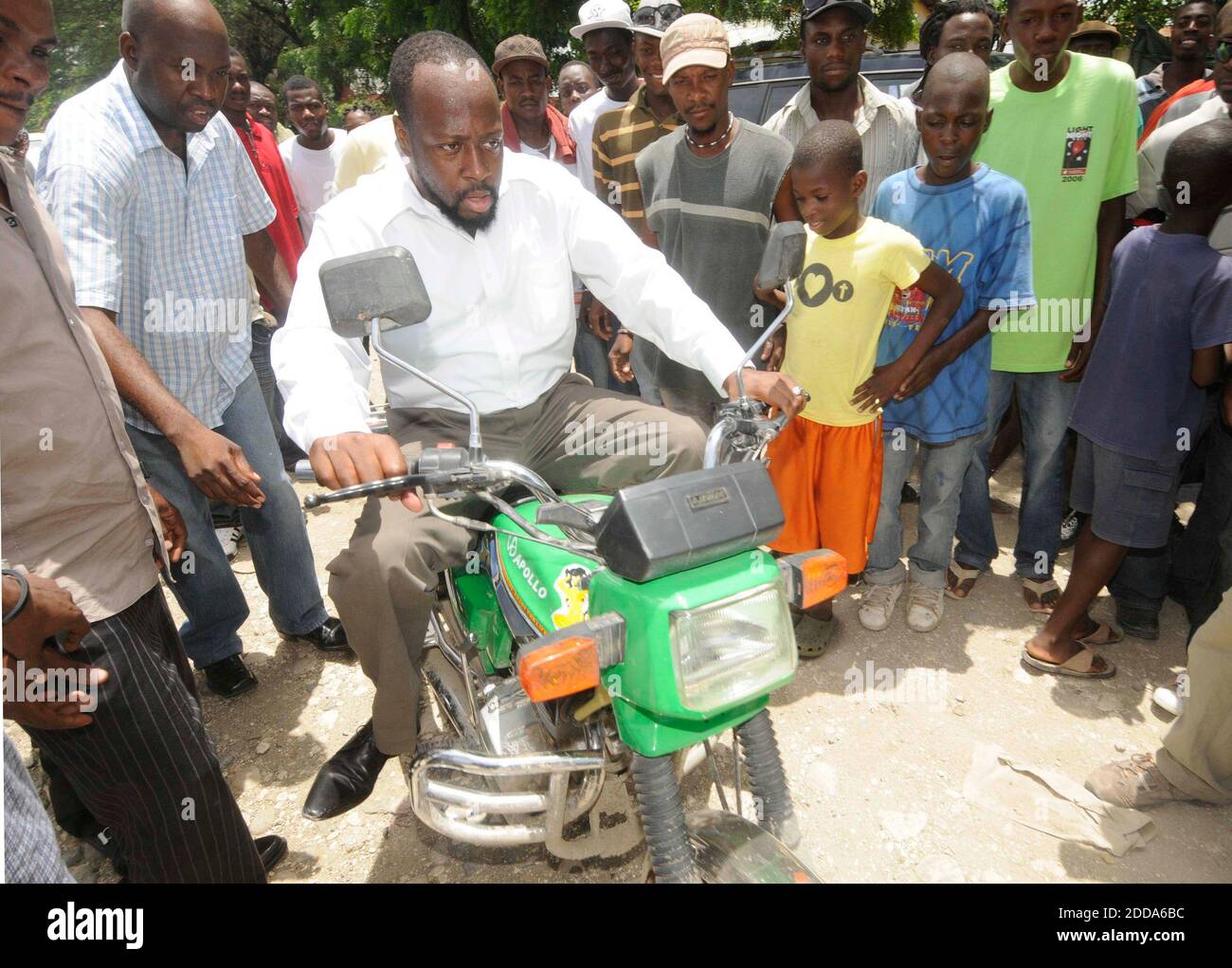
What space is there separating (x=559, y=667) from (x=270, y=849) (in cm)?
171

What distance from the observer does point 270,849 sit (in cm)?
251

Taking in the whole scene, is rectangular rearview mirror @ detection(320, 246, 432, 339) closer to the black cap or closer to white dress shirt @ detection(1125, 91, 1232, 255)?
the black cap

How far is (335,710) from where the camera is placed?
3.24 meters

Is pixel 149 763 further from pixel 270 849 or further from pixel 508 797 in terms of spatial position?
pixel 508 797

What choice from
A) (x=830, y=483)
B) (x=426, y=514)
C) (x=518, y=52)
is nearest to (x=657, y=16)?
(x=518, y=52)

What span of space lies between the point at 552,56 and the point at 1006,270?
15.9 m

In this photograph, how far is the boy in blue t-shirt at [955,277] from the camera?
2.97 m

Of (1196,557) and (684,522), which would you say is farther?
(1196,557)

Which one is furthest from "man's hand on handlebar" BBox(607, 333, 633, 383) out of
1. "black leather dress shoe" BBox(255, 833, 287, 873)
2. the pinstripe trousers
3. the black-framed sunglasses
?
"black leather dress shoe" BBox(255, 833, 287, 873)

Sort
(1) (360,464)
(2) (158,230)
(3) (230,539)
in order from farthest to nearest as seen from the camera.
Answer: (3) (230,539) < (2) (158,230) < (1) (360,464)

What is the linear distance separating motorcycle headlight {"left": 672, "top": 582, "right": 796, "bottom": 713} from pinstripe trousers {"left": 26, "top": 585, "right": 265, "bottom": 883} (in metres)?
1.40

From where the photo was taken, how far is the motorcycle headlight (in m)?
1.42

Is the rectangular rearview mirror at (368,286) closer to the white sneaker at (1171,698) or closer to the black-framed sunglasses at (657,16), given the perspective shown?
the white sneaker at (1171,698)

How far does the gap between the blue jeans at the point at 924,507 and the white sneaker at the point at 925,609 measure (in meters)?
0.03
